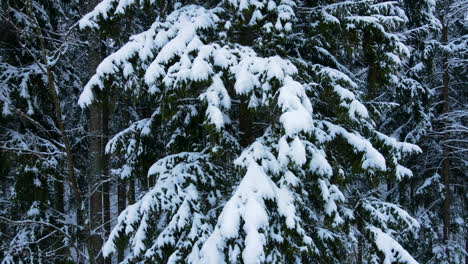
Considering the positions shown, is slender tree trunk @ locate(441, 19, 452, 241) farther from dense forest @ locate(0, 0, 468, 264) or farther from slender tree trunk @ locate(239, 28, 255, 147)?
slender tree trunk @ locate(239, 28, 255, 147)

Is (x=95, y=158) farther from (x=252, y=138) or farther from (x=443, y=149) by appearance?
(x=443, y=149)

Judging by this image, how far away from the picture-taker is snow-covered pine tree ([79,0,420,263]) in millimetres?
4363

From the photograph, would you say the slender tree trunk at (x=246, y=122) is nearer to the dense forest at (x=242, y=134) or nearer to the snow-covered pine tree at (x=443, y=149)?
the dense forest at (x=242, y=134)

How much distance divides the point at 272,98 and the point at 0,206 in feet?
31.7

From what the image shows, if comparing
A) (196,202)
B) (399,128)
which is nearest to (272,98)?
(196,202)

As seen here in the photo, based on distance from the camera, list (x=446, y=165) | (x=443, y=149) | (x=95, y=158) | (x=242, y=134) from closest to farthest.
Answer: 1. (x=242, y=134)
2. (x=95, y=158)
3. (x=446, y=165)
4. (x=443, y=149)

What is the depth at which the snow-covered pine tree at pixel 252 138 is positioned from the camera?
172 inches

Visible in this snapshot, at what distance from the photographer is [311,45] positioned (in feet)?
21.7

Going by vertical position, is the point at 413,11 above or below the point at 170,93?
above

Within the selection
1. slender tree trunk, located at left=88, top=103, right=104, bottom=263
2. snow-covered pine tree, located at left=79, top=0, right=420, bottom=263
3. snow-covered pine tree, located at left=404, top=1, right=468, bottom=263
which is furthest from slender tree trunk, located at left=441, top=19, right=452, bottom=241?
slender tree trunk, located at left=88, top=103, right=104, bottom=263

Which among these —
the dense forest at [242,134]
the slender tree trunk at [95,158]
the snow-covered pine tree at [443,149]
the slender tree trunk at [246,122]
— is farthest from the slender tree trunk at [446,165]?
the slender tree trunk at [95,158]

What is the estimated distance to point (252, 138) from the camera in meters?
6.68

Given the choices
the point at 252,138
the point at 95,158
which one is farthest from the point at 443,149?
the point at 95,158

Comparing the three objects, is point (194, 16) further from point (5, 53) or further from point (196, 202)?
point (5, 53)
